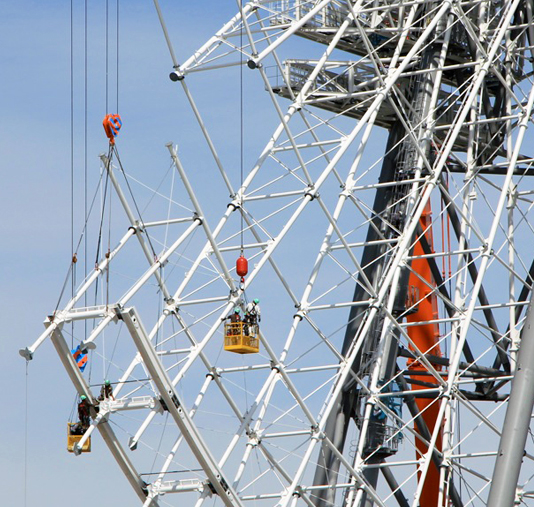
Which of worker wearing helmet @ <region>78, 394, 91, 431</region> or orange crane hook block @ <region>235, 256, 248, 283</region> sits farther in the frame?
orange crane hook block @ <region>235, 256, 248, 283</region>

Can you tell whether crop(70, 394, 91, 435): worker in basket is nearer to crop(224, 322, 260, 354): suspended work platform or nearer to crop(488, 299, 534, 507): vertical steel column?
crop(224, 322, 260, 354): suspended work platform

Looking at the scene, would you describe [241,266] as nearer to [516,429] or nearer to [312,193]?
[312,193]

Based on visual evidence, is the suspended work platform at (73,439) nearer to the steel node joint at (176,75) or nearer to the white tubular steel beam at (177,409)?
the white tubular steel beam at (177,409)

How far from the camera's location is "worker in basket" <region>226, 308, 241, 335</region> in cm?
4938

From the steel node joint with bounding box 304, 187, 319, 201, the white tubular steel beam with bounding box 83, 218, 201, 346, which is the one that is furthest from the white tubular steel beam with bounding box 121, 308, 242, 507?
the steel node joint with bounding box 304, 187, 319, 201

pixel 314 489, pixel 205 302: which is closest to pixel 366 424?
pixel 314 489

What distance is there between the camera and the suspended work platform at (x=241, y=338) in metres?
49.1

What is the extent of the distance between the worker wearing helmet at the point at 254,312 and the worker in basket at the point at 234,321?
326 mm

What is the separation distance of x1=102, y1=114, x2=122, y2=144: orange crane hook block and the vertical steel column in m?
12.8

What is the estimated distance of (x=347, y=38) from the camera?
2474 inches

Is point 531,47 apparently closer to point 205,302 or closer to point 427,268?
point 427,268

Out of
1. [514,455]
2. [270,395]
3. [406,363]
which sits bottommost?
[514,455]

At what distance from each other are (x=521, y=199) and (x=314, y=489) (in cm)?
1325

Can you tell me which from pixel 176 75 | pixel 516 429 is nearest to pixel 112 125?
pixel 176 75
